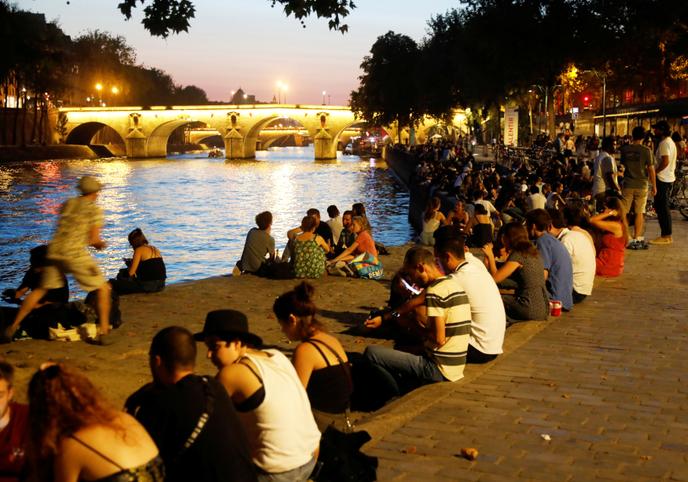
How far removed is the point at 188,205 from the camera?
46.1 meters

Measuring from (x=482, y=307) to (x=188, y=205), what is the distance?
39.8m

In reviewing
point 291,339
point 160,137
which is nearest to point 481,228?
point 291,339

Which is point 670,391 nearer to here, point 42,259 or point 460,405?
point 460,405

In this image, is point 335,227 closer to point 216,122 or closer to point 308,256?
point 308,256

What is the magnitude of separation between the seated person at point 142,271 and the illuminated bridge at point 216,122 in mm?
86317

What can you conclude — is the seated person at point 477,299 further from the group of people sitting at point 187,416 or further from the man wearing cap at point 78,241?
the man wearing cap at point 78,241

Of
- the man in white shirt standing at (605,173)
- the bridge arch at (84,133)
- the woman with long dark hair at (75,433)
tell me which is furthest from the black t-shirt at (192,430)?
the bridge arch at (84,133)

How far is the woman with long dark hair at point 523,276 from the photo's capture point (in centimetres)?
893

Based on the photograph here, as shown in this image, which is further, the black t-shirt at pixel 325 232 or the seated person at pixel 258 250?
the black t-shirt at pixel 325 232

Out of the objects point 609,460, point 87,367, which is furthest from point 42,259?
point 609,460

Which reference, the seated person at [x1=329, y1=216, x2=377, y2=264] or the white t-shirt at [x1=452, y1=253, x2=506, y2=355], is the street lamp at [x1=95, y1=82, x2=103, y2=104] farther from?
the white t-shirt at [x1=452, y1=253, x2=506, y2=355]

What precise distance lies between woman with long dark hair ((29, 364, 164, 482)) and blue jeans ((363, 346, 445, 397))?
384 centimetres

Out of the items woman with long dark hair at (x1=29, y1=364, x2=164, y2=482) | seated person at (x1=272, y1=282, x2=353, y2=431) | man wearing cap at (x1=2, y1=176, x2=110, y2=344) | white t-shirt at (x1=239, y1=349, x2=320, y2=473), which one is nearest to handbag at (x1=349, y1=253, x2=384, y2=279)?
man wearing cap at (x1=2, y1=176, x2=110, y2=344)

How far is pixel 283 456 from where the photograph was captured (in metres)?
4.51
